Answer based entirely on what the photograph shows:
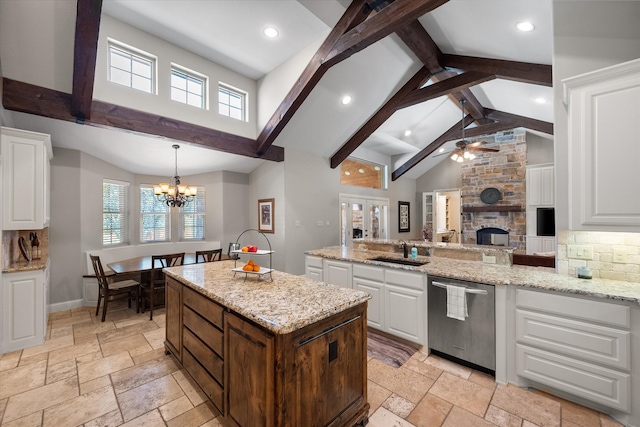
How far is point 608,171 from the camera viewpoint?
2039 millimetres

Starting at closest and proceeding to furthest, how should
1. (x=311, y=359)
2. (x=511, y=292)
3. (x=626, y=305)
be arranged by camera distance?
(x=311, y=359), (x=626, y=305), (x=511, y=292)

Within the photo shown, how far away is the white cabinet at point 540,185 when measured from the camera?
654 centimetres

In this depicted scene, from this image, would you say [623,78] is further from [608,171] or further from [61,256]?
[61,256]

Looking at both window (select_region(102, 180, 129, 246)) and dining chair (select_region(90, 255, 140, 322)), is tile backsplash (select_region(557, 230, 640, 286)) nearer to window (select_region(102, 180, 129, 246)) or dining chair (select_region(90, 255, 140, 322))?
dining chair (select_region(90, 255, 140, 322))

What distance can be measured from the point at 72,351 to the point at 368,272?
3.43 metres

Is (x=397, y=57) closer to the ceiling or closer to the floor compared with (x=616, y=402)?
closer to the ceiling

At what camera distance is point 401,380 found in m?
2.50

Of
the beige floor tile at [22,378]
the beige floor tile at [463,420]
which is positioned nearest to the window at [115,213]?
the beige floor tile at [22,378]

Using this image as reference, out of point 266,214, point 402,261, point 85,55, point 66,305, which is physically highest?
point 85,55

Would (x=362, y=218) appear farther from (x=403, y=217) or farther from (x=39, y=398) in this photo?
(x=39, y=398)

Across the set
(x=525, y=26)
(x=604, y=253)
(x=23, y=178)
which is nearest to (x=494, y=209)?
(x=525, y=26)

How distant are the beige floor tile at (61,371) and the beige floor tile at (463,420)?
329cm

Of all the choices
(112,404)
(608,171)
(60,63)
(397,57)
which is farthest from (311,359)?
(397,57)

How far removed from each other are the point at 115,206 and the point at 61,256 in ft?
4.25
